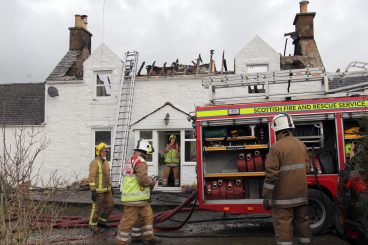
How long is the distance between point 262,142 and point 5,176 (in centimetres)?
488

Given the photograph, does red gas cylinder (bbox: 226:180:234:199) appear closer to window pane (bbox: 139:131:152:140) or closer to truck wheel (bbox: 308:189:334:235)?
truck wheel (bbox: 308:189:334:235)

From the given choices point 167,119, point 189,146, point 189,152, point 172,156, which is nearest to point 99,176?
point 172,156

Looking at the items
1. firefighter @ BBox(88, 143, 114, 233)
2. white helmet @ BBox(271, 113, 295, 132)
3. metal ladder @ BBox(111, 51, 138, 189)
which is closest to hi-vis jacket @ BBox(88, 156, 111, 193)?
firefighter @ BBox(88, 143, 114, 233)

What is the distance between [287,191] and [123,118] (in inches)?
399

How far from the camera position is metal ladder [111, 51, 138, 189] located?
44.7ft

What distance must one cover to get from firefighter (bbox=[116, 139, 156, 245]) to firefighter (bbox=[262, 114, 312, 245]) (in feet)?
7.50

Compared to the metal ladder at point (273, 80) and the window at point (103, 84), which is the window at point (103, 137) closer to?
the window at point (103, 84)

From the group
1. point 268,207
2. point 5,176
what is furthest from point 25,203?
point 268,207

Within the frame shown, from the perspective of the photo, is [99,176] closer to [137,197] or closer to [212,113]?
[137,197]

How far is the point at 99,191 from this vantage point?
25.8 ft

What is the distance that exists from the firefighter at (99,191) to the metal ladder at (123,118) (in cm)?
493

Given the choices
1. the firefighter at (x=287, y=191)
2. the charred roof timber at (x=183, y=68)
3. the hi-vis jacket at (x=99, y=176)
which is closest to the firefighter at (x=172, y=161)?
the charred roof timber at (x=183, y=68)

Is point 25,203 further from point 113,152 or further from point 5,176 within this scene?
point 113,152

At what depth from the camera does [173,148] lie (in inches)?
530
